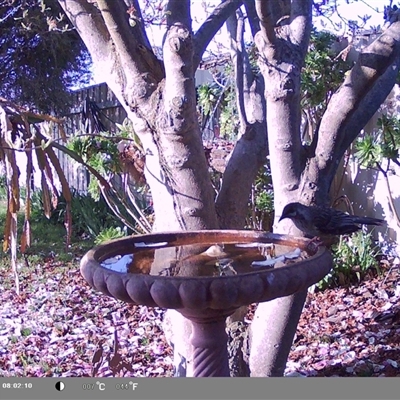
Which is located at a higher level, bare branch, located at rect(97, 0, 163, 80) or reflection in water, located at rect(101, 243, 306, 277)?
bare branch, located at rect(97, 0, 163, 80)

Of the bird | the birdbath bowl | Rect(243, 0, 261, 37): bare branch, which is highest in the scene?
Rect(243, 0, 261, 37): bare branch

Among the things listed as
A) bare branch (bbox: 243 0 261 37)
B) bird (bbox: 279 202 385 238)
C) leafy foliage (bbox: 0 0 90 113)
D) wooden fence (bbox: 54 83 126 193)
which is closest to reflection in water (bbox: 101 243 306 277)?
bird (bbox: 279 202 385 238)

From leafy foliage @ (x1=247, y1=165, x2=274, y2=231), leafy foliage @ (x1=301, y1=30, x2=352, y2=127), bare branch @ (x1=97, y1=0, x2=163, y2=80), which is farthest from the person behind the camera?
leafy foliage @ (x1=247, y1=165, x2=274, y2=231)

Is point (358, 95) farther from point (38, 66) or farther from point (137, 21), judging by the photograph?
point (38, 66)

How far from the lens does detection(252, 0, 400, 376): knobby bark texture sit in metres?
2.06

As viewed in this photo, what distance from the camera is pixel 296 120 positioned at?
2.14m

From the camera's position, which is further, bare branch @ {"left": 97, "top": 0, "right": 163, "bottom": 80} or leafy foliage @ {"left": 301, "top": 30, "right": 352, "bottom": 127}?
leafy foliage @ {"left": 301, "top": 30, "right": 352, "bottom": 127}

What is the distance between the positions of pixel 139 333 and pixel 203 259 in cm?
190

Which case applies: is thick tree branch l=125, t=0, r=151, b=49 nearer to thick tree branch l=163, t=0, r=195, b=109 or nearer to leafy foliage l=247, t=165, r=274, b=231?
thick tree branch l=163, t=0, r=195, b=109

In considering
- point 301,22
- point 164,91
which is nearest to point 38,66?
point 164,91

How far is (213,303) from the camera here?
1.32m

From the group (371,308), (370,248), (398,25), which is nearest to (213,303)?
(398,25)

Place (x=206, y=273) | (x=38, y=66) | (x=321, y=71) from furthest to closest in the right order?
(x=38, y=66) → (x=321, y=71) → (x=206, y=273)

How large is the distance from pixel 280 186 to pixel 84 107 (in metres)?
5.30
